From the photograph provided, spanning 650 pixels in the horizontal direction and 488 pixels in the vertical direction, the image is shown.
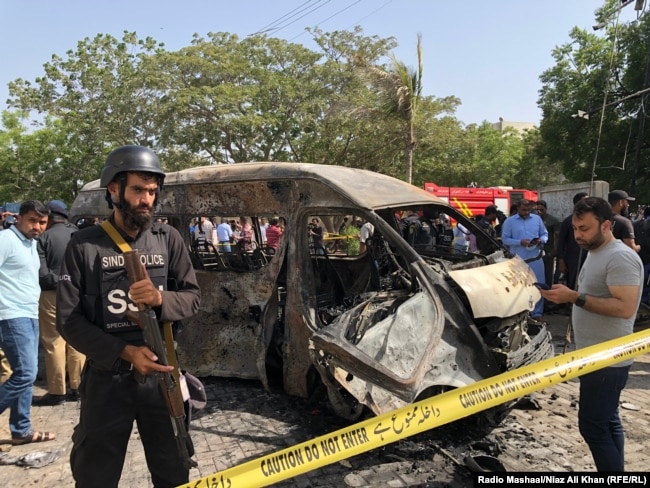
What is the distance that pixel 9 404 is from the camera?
3.70 metres

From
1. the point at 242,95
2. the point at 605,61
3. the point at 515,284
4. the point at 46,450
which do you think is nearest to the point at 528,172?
the point at 605,61

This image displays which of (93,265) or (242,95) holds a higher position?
(242,95)

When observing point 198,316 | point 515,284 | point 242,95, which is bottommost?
point 198,316

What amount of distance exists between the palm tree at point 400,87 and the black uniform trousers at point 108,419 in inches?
594

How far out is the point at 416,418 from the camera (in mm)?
2199

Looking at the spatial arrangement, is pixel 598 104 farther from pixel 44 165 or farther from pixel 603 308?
pixel 44 165

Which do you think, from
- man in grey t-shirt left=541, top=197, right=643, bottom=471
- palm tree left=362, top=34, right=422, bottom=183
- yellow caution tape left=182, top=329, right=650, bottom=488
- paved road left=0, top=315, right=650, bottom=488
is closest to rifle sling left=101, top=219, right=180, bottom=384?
yellow caution tape left=182, top=329, right=650, bottom=488

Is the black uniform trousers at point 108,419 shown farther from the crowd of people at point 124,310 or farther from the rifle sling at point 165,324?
the rifle sling at point 165,324

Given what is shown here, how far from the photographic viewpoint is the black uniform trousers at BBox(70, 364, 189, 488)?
218 cm

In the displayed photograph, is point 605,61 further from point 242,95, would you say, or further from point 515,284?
point 515,284

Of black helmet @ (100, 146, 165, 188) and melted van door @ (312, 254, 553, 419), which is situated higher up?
black helmet @ (100, 146, 165, 188)

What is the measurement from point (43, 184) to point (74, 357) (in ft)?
81.6

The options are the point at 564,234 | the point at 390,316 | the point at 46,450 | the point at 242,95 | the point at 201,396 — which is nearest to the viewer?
the point at 201,396

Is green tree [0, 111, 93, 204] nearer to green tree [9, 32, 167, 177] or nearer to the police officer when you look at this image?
green tree [9, 32, 167, 177]
